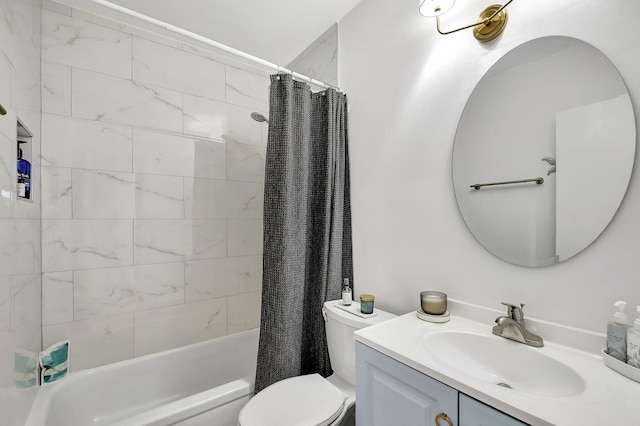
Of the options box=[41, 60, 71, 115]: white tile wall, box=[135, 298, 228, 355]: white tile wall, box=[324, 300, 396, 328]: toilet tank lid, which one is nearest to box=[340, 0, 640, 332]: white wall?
box=[324, 300, 396, 328]: toilet tank lid

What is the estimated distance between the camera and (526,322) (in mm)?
980

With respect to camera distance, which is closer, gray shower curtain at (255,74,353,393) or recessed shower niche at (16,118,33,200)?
recessed shower niche at (16,118,33,200)

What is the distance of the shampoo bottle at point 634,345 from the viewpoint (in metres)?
0.69

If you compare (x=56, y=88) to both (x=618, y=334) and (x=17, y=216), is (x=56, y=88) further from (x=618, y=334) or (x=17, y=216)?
(x=618, y=334)

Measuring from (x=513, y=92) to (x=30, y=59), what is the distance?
84.4 inches

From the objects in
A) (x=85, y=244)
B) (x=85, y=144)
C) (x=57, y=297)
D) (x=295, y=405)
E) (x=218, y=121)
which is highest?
(x=218, y=121)

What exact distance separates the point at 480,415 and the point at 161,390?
6.20ft

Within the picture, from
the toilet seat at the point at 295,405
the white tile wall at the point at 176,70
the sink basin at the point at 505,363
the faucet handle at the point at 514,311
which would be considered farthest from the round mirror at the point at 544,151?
the white tile wall at the point at 176,70

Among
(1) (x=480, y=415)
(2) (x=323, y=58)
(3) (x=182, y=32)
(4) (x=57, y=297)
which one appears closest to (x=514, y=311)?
(1) (x=480, y=415)

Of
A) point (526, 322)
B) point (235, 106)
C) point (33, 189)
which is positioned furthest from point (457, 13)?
point (33, 189)

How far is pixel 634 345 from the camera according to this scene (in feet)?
2.31

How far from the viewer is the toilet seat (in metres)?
1.09

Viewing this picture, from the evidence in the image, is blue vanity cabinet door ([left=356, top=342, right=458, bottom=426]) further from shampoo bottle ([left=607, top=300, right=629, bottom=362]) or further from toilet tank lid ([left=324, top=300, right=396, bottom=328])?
shampoo bottle ([left=607, top=300, right=629, bottom=362])

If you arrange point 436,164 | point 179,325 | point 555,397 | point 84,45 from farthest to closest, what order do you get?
point 179,325 → point 84,45 → point 436,164 → point 555,397
